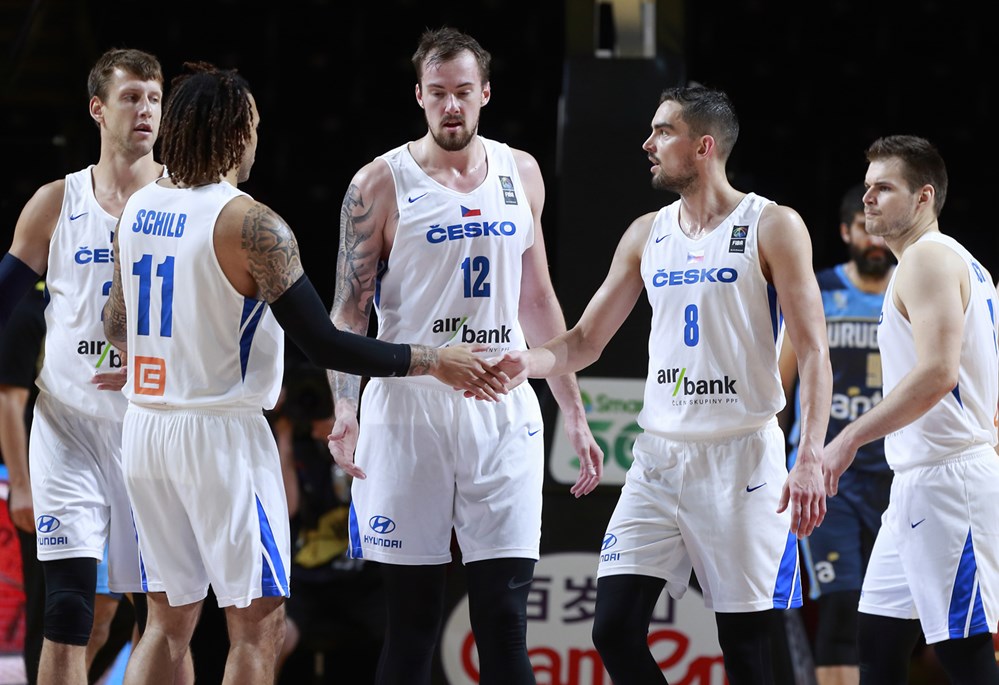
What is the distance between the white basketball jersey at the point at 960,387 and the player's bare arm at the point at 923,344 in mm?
56

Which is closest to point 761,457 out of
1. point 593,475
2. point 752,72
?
point 593,475

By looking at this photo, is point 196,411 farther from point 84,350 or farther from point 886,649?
point 886,649

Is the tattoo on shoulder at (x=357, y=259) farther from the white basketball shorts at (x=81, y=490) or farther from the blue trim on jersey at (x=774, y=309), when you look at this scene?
the blue trim on jersey at (x=774, y=309)

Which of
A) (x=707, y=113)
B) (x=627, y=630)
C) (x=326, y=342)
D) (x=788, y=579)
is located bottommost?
(x=627, y=630)

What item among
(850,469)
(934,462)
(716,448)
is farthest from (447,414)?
(850,469)

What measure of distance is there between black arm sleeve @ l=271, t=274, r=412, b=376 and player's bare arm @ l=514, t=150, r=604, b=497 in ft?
2.34

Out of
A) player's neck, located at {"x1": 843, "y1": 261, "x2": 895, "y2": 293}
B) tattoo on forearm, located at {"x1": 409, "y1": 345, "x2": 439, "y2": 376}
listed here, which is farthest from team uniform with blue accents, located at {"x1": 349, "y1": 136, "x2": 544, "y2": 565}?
player's neck, located at {"x1": 843, "y1": 261, "x2": 895, "y2": 293}

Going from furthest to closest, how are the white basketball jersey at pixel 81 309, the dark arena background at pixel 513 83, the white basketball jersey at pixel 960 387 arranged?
1. the dark arena background at pixel 513 83
2. the white basketball jersey at pixel 81 309
3. the white basketball jersey at pixel 960 387

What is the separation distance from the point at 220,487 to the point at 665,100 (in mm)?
1856

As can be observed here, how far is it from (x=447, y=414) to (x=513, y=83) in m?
6.84

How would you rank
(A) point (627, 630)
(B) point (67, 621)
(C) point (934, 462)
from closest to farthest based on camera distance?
(A) point (627, 630)
(C) point (934, 462)
(B) point (67, 621)

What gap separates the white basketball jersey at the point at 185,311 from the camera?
365 centimetres

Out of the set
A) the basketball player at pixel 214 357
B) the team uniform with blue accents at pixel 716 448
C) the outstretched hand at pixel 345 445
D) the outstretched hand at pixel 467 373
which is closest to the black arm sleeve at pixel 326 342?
the basketball player at pixel 214 357

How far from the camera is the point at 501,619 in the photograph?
395cm
